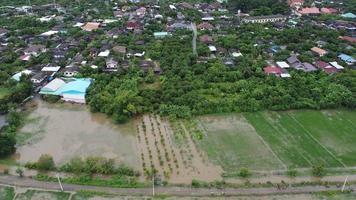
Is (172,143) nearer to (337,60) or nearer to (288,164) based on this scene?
(288,164)

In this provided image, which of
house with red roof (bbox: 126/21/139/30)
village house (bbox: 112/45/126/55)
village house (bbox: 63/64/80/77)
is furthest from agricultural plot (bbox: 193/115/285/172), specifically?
house with red roof (bbox: 126/21/139/30)

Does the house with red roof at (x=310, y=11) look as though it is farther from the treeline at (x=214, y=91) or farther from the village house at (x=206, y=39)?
the treeline at (x=214, y=91)

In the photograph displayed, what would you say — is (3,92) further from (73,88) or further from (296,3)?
(296,3)

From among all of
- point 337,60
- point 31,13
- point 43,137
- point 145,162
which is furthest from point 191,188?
point 31,13

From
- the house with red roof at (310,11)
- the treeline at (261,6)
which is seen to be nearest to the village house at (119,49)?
the treeline at (261,6)

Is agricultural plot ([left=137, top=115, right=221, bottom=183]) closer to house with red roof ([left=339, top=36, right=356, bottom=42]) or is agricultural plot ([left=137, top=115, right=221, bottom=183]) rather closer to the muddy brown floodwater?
the muddy brown floodwater

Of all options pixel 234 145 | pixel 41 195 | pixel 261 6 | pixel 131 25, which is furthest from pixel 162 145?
pixel 261 6

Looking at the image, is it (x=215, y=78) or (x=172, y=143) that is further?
(x=215, y=78)

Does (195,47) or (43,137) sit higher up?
(195,47)
